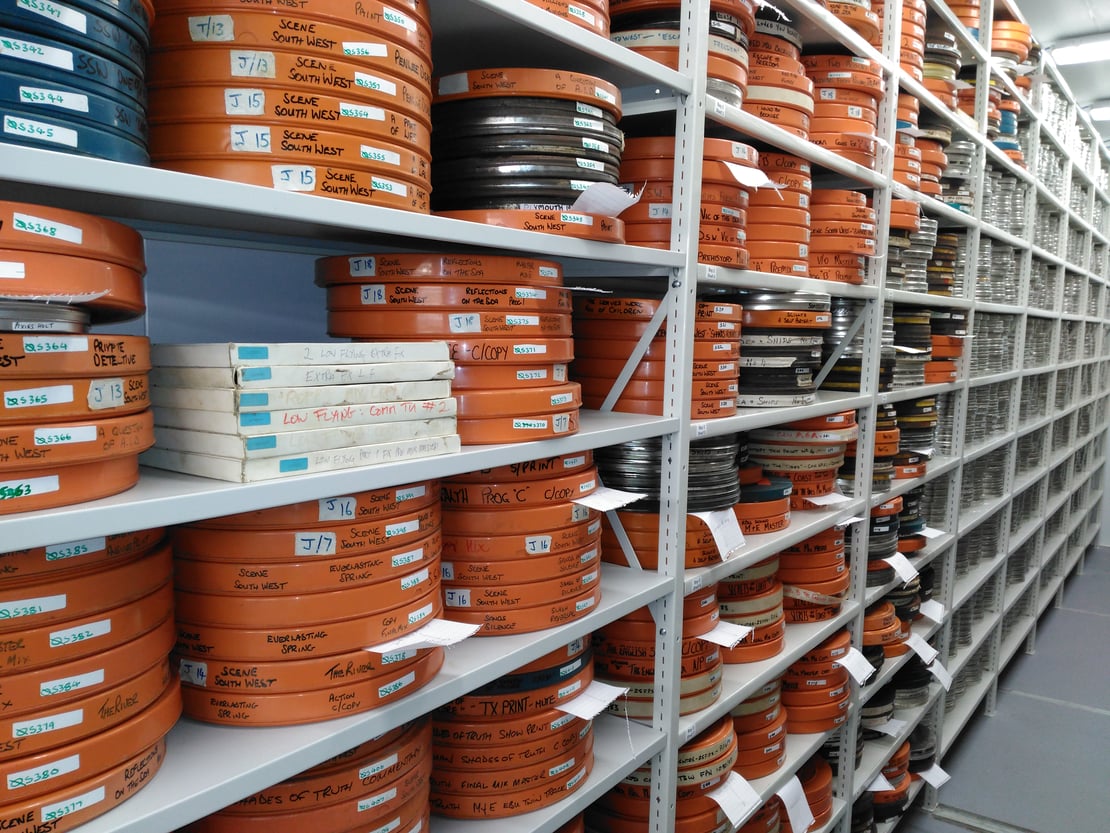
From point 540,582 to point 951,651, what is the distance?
372 centimetres

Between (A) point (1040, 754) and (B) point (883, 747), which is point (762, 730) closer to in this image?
(B) point (883, 747)

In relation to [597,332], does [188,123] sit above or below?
above

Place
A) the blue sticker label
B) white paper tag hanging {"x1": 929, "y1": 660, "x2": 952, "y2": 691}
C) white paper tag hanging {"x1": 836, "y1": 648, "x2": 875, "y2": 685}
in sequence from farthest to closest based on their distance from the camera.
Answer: white paper tag hanging {"x1": 929, "y1": 660, "x2": 952, "y2": 691}
white paper tag hanging {"x1": 836, "y1": 648, "x2": 875, "y2": 685}
the blue sticker label

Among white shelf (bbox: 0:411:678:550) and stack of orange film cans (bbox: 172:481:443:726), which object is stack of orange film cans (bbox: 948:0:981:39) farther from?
stack of orange film cans (bbox: 172:481:443:726)

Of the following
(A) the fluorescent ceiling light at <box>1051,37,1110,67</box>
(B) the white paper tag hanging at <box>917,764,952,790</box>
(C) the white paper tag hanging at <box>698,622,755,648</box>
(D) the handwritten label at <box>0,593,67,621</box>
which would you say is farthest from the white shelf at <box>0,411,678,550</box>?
(A) the fluorescent ceiling light at <box>1051,37,1110,67</box>

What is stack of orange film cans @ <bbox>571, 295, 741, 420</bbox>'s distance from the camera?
6.46 ft

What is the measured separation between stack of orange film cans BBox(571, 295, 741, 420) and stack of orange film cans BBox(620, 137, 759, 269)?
15 centimetres

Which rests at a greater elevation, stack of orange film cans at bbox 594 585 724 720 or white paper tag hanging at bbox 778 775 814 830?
stack of orange film cans at bbox 594 585 724 720

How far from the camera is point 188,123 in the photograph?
109cm

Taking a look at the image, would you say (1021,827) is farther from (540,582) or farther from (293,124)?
(293,124)

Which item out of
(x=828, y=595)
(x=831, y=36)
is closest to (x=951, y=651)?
(x=828, y=595)

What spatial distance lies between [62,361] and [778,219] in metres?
1.98

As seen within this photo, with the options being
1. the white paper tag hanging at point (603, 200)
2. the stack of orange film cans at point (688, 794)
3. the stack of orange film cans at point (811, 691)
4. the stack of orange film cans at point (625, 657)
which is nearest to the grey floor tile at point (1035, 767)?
the stack of orange film cans at point (811, 691)

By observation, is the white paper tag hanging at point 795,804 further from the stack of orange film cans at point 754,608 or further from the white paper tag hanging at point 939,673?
the white paper tag hanging at point 939,673
